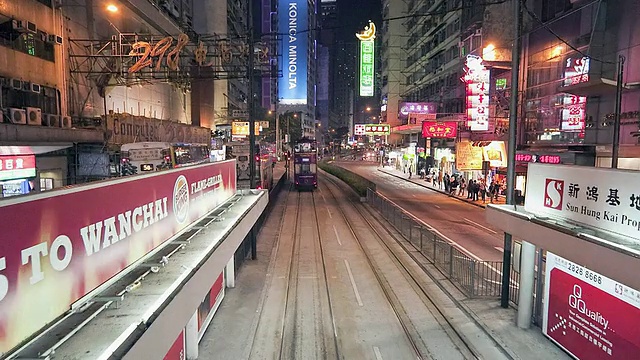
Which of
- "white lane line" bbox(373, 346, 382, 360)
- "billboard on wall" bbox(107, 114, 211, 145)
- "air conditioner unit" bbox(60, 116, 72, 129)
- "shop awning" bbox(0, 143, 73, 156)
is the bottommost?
"white lane line" bbox(373, 346, 382, 360)

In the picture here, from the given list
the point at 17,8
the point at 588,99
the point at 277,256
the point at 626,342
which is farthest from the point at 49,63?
the point at 588,99

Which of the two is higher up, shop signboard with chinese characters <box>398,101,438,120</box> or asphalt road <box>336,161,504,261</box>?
shop signboard with chinese characters <box>398,101,438,120</box>

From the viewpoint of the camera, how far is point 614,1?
21.2 meters

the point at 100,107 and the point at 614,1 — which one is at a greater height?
the point at 614,1

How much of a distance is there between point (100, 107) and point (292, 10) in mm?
56345

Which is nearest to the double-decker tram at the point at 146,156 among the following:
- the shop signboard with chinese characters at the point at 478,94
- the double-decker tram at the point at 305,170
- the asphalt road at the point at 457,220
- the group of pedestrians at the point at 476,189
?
the asphalt road at the point at 457,220

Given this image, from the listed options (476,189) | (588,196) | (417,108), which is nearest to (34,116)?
(588,196)

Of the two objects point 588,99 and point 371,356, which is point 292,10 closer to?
point 588,99

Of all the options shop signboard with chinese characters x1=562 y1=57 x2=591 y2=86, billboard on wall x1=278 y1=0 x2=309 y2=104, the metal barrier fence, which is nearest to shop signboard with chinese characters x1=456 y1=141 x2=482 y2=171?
shop signboard with chinese characters x1=562 y1=57 x2=591 y2=86

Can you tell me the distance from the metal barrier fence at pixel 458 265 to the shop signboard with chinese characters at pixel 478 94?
42.7ft

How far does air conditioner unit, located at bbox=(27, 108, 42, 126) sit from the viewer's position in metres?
14.1

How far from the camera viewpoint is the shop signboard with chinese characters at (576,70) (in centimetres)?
2247

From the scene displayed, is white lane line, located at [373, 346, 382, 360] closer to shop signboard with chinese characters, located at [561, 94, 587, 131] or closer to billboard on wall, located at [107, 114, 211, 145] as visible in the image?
billboard on wall, located at [107, 114, 211, 145]

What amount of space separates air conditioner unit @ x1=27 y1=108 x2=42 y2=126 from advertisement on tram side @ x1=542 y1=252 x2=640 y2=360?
15.9 metres
